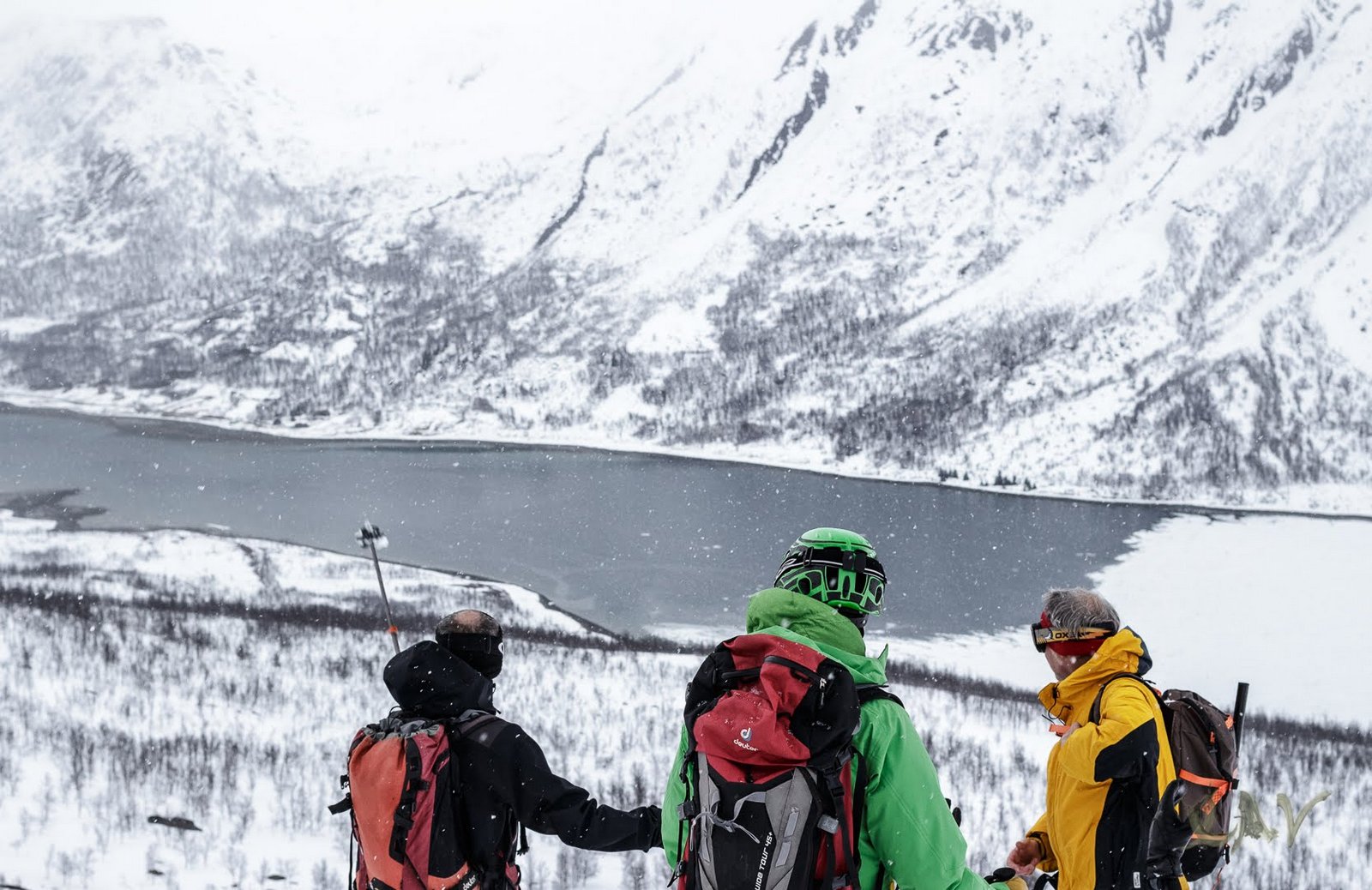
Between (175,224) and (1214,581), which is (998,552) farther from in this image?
(175,224)

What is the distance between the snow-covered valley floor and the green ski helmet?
9.66 ft

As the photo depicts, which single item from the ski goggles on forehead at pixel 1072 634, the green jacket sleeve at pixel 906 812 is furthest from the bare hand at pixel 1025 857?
the green jacket sleeve at pixel 906 812

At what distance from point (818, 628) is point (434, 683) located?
4.72ft

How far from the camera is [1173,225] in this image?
86625 millimetres

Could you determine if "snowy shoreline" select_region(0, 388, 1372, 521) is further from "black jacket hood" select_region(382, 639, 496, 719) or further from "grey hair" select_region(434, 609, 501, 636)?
"black jacket hood" select_region(382, 639, 496, 719)

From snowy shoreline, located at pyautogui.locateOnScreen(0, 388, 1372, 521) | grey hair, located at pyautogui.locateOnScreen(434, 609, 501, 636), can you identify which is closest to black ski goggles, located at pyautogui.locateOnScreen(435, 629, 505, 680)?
grey hair, located at pyautogui.locateOnScreen(434, 609, 501, 636)

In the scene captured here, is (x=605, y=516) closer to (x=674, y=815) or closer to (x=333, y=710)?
(x=333, y=710)

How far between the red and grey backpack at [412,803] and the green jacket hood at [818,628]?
1243 millimetres

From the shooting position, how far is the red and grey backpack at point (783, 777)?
2.73 meters

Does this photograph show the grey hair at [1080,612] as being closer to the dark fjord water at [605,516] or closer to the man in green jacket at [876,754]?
the man in green jacket at [876,754]

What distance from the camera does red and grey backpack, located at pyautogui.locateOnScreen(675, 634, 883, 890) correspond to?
2734 millimetres

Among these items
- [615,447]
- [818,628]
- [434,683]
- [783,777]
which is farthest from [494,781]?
[615,447]

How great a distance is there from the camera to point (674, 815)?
3148 mm

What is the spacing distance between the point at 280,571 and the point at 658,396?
4835 centimetres
